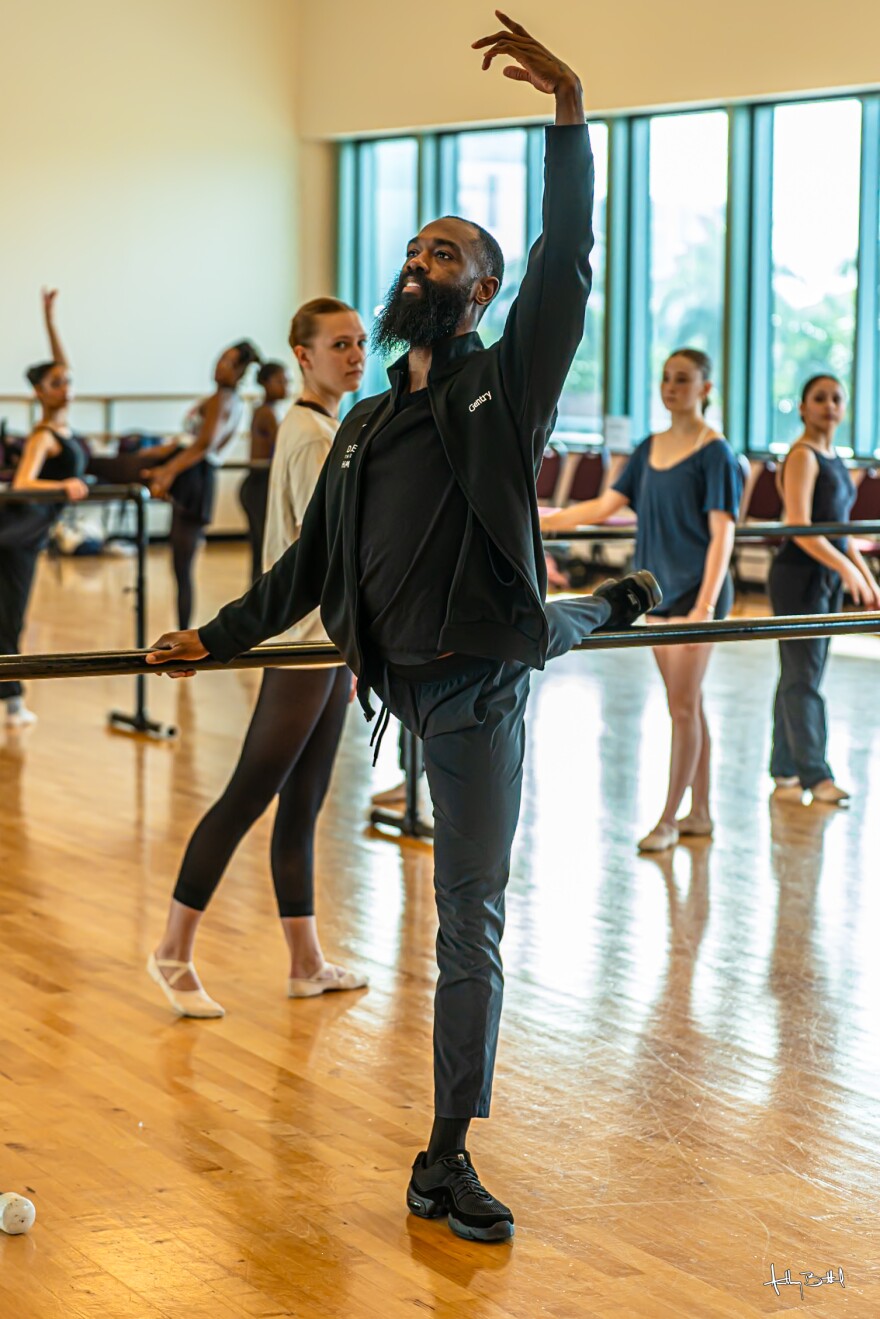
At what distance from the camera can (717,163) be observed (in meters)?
13.5

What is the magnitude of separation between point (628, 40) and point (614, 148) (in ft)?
2.84

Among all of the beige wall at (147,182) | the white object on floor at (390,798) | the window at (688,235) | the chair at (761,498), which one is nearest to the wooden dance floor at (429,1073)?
the white object on floor at (390,798)

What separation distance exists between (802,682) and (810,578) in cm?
39

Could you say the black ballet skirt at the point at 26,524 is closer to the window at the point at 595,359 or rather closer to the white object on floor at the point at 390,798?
the white object on floor at the point at 390,798

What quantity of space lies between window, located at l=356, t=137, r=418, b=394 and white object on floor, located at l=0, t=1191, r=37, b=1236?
14.0m

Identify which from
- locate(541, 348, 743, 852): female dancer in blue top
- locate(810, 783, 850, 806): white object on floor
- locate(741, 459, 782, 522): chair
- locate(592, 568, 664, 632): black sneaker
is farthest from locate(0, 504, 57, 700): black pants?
locate(741, 459, 782, 522): chair

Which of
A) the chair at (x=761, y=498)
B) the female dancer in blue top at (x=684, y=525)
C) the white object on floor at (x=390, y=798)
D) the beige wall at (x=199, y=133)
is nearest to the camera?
the female dancer in blue top at (x=684, y=525)

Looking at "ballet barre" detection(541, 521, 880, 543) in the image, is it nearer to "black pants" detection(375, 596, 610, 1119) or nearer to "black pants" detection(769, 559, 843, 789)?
"black pants" detection(769, 559, 843, 789)

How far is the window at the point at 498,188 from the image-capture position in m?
15.3

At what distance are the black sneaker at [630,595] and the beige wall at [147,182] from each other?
12929mm

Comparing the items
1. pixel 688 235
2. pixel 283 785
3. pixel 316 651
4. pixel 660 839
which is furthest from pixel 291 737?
pixel 688 235

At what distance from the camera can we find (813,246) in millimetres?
13023

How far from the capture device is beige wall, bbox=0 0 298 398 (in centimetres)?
1522

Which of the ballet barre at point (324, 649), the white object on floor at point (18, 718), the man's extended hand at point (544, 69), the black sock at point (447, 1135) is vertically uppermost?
the man's extended hand at point (544, 69)
